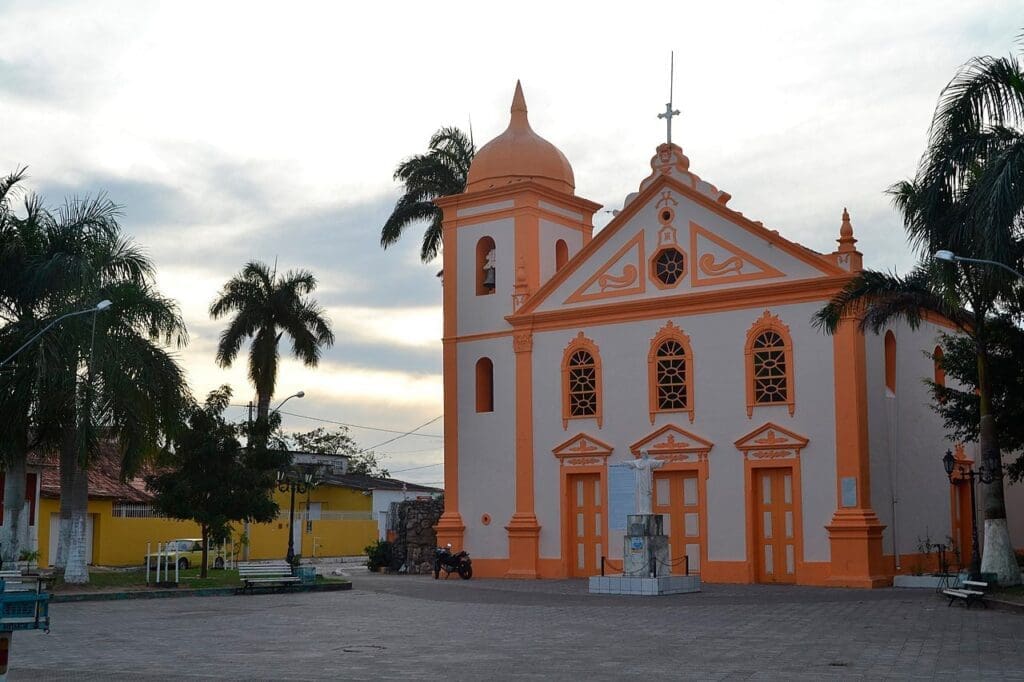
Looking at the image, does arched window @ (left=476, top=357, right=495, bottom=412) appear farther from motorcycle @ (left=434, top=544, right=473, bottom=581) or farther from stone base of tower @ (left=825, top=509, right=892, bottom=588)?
stone base of tower @ (left=825, top=509, right=892, bottom=588)

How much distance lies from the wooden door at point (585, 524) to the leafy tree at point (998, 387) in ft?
28.6

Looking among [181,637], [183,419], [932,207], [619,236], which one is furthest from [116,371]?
[932,207]

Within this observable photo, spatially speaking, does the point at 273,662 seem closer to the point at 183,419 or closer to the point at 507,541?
the point at 183,419

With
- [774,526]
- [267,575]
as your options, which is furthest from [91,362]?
[774,526]

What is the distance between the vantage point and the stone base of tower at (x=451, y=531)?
35.2 meters

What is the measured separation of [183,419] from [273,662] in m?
16.4

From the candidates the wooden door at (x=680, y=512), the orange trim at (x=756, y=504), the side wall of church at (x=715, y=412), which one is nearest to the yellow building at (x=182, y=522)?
the side wall of church at (x=715, y=412)

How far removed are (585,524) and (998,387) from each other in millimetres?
10631

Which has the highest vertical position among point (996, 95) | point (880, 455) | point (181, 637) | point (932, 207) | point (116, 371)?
point (996, 95)

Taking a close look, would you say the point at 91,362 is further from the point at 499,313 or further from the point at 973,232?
the point at 973,232

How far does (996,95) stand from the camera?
22.0 m

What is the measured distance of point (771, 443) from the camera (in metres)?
30.1

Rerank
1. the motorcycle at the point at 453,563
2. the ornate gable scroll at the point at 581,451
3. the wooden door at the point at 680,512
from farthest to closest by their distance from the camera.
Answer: the motorcycle at the point at 453,563 → the ornate gable scroll at the point at 581,451 → the wooden door at the point at 680,512

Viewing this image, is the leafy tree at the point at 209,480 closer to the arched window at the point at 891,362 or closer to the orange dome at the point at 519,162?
the orange dome at the point at 519,162
